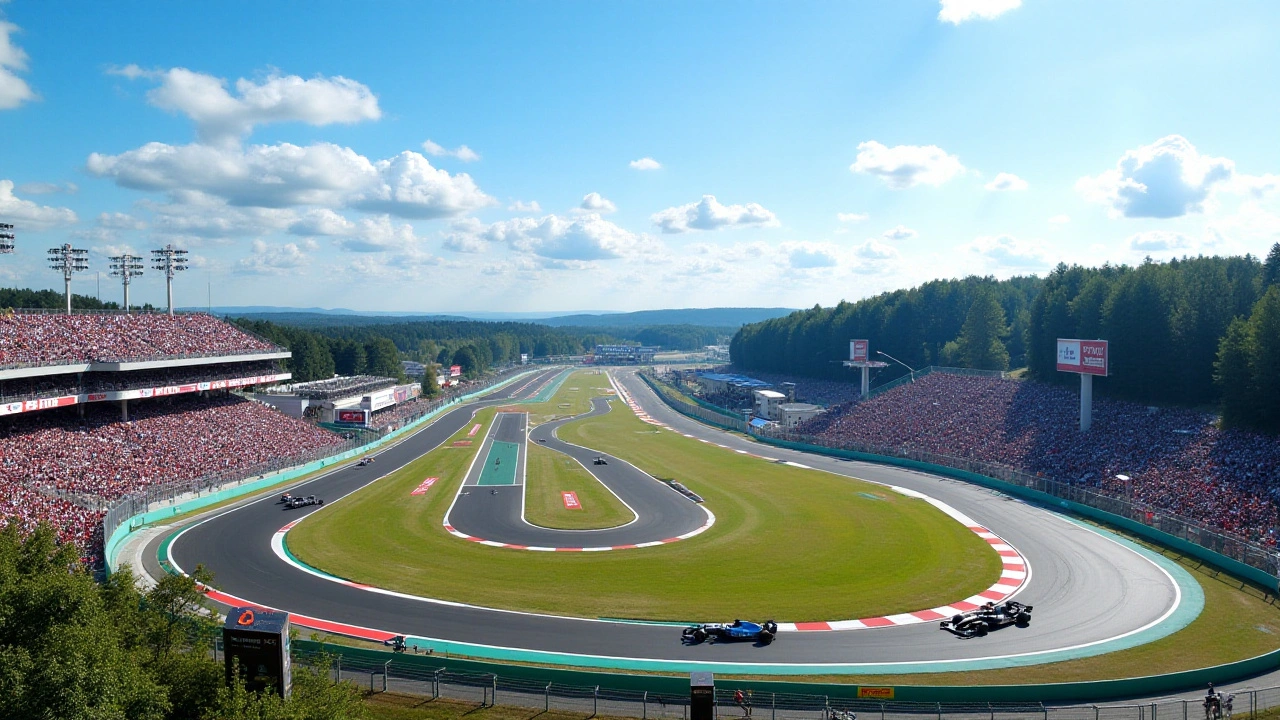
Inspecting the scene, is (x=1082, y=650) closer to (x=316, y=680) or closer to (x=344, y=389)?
(x=316, y=680)

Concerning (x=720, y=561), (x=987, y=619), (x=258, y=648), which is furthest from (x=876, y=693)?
→ (x=258, y=648)

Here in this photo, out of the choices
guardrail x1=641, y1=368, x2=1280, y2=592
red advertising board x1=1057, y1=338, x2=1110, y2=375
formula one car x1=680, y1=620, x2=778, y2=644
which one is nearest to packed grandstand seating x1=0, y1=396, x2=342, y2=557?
formula one car x1=680, y1=620, x2=778, y2=644

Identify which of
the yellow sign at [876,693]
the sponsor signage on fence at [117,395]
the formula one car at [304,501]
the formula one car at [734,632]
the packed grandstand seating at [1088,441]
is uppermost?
the sponsor signage on fence at [117,395]

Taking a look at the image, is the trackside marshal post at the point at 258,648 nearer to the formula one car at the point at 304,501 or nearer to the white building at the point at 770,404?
the formula one car at the point at 304,501

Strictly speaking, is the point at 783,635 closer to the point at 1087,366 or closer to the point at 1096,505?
the point at 1096,505

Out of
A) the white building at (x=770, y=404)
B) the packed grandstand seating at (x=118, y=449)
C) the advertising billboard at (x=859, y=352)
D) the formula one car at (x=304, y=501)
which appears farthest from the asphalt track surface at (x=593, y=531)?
the advertising billboard at (x=859, y=352)

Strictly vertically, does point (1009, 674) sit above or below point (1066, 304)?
below

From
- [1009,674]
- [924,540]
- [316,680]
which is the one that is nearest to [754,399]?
[924,540]
